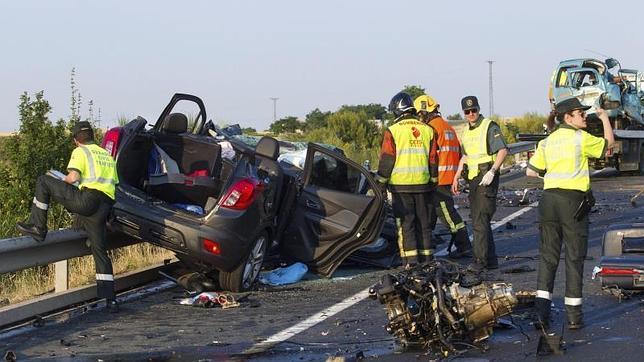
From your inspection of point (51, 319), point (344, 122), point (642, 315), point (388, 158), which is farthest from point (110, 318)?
point (344, 122)

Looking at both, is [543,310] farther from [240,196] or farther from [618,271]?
[240,196]

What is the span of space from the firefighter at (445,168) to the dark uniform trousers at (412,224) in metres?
0.38

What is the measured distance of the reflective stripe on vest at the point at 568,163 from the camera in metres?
7.91

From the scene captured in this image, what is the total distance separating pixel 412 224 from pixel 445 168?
1.09 m

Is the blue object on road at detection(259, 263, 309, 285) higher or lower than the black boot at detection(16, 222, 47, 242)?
lower

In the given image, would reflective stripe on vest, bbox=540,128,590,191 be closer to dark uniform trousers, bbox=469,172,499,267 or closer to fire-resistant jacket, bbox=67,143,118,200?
dark uniform trousers, bbox=469,172,499,267

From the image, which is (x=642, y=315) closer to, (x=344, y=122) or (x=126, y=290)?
(x=126, y=290)

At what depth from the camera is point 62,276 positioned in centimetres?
944

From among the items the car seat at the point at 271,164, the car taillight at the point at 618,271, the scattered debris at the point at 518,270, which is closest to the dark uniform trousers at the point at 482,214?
the scattered debris at the point at 518,270

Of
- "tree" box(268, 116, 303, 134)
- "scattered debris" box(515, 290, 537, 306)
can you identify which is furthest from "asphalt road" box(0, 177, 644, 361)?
"tree" box(268, 116, 303, 134)

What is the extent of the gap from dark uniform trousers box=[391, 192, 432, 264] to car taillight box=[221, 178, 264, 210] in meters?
1.87

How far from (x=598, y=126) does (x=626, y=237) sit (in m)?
15.6

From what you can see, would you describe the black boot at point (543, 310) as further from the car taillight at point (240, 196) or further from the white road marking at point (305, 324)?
the car taillight at point (240, 196)

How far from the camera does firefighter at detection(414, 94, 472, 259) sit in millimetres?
11656
